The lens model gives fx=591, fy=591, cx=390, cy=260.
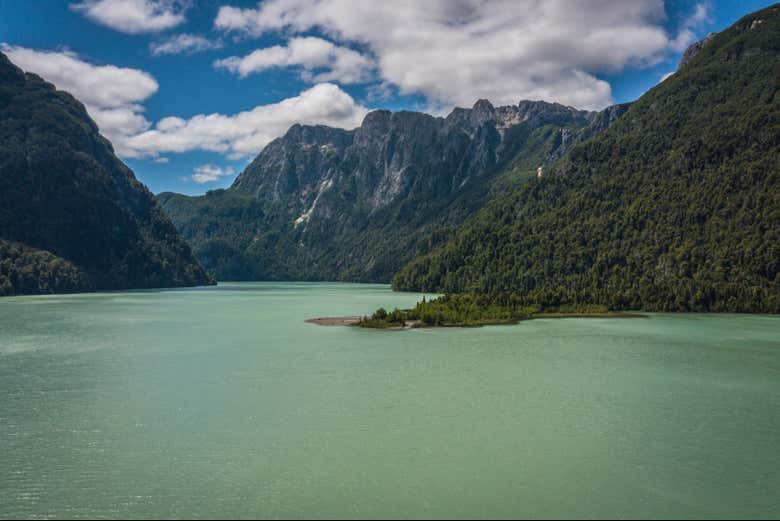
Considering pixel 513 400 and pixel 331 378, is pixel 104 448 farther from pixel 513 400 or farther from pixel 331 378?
pixel 513 400

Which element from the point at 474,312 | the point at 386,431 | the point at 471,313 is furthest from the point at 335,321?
the point at 386,431

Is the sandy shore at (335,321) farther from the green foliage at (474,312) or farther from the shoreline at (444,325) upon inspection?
the green foliage at (474,312)

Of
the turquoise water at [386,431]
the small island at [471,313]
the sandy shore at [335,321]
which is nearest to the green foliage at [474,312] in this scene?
the small island at [471,313]

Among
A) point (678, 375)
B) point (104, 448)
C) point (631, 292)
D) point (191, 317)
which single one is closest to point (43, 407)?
point (104, 448)

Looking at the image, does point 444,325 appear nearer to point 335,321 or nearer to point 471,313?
point 471,313

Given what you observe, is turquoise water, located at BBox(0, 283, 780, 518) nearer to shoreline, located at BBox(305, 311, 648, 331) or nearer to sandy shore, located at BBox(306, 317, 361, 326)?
shoreline, located at BBox(305, 311, 648, 331)

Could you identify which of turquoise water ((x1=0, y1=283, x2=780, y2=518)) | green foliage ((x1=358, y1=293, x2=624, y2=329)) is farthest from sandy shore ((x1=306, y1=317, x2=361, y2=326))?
turquoise water ((x1=0, y1=283, x2=780, y2=518))
